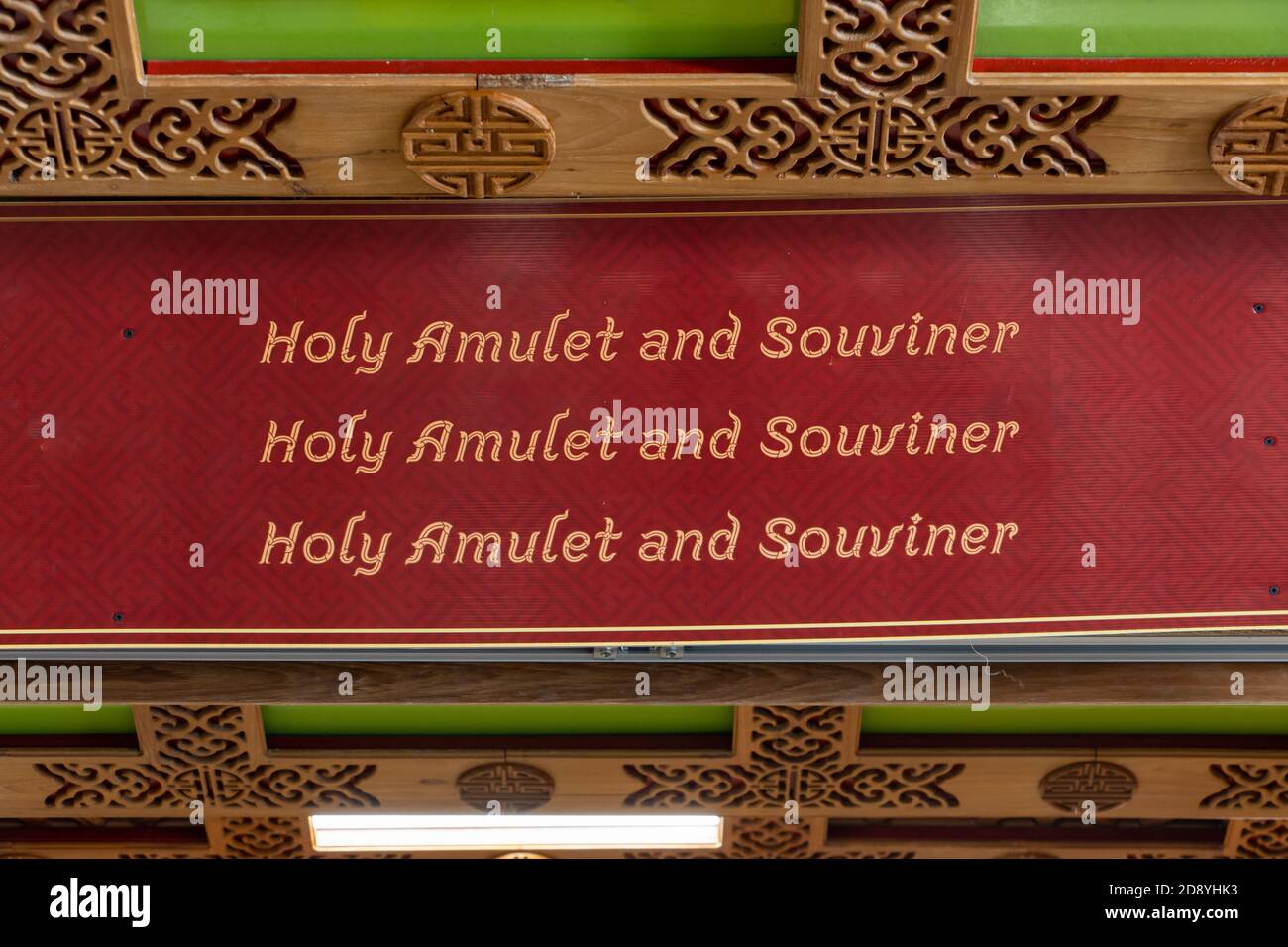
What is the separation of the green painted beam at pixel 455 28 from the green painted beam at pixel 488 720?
5.70 ft

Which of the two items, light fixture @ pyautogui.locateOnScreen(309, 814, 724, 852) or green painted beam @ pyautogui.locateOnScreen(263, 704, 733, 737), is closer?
green painted beam @ pyautogui.locateOnScreen(263, 704, 733, 737)

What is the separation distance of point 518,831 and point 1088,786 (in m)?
1.54

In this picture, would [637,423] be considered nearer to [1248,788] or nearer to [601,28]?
[601,28]

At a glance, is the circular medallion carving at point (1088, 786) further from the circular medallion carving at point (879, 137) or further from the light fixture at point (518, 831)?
the circular medallion carving at point (879, 137)

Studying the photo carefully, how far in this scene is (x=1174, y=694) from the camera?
323 cm

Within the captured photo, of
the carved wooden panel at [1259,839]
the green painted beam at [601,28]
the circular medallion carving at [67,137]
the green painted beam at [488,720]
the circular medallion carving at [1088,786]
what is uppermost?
the green painted beam at [601,28]

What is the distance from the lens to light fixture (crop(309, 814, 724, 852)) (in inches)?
149

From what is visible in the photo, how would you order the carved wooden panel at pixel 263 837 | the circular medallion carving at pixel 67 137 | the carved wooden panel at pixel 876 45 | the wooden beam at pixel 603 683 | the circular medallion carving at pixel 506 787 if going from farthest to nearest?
the carved wooden panel at pixel 263 837
the circular medallion carving at pixel 506 787
the wooden beam at pixel 603 683
the circular medallion carving at pixel 67 137
the carved wooden panel at pixel 876 45

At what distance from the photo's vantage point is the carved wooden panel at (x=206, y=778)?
3525mm

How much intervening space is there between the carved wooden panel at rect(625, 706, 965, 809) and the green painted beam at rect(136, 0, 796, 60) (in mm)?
1789

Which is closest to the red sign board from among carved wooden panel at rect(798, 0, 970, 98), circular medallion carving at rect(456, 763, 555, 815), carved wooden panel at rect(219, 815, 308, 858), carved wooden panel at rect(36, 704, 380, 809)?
carved wooden panel at rect(798, 0, 970, 98)

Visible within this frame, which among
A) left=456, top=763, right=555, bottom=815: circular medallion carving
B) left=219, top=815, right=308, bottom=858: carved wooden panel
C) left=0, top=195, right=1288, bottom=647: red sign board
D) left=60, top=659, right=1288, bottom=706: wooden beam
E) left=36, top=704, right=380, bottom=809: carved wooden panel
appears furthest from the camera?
left=219, top=815, right=308, bottom=858: carved wooden panel

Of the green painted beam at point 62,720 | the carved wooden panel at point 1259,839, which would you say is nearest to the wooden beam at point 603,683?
the green painted beam at point 62,720

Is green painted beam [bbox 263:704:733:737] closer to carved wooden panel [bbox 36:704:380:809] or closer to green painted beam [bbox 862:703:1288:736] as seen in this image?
carved wooden panel [bbox 36:704:380:809]
